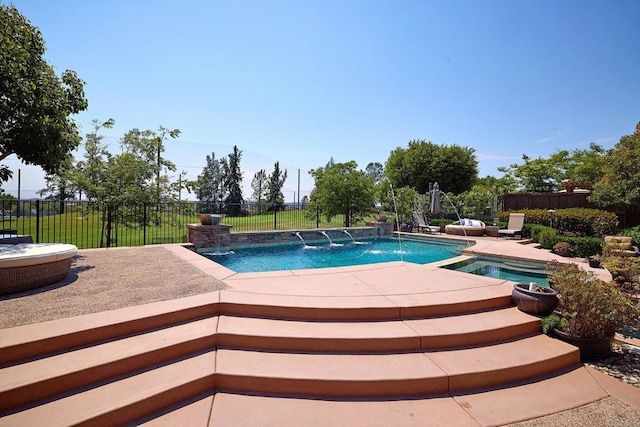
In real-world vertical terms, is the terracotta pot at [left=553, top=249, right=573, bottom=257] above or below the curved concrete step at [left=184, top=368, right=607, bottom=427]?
above

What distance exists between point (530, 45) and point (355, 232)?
976cm

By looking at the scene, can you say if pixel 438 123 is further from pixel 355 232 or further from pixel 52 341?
pixel 52 341

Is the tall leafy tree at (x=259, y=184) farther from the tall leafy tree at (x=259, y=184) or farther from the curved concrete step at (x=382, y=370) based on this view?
the curved concrete step at (x=382, y=370)

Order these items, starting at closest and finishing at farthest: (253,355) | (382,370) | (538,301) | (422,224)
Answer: (382,370), (253,355), (538,301), (422,224)

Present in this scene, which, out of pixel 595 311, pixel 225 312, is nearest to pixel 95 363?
pixel 225 312

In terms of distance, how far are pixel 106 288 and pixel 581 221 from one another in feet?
54.3

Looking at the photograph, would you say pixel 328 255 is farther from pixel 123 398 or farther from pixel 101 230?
pixel 101 230

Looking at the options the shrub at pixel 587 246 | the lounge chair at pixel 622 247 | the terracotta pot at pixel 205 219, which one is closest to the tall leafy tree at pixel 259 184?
the terracotta pot at pixel 205 219

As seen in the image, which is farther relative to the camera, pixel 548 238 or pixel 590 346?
pixel 548 238

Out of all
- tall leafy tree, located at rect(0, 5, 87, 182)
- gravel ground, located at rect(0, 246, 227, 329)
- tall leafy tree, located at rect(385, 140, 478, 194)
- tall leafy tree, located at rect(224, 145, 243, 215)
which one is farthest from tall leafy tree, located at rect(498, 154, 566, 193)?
tall leafy tree, located at rect(0, 5, 87, 182)

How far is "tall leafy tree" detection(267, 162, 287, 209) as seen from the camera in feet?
98.7

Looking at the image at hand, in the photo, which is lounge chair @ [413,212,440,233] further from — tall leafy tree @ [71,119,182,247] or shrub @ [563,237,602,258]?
tall leafy tree @ [71,119,182,247]

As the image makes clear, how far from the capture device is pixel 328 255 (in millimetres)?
9242

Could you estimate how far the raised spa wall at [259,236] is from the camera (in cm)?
942
